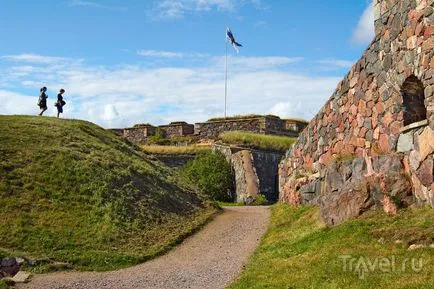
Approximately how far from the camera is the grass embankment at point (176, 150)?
31969mm

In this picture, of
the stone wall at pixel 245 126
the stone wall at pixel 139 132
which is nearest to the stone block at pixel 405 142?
the stone wall at pixel 245 126

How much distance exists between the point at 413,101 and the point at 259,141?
20.4 metres

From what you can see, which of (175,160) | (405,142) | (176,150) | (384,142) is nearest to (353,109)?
(384,142)

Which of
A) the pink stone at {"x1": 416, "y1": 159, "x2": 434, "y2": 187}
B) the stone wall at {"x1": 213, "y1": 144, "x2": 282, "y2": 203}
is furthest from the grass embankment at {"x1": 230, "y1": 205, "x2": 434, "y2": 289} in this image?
the stone wall at {"x1": 213, "y1": 144, "x2": 282, "y2": 203}

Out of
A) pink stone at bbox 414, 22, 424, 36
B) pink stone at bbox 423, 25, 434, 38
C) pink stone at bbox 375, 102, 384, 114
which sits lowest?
pink stone at bbox 375, 102, 384, 114

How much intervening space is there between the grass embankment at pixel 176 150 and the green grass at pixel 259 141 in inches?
65.4

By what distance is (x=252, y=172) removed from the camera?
27.5 m

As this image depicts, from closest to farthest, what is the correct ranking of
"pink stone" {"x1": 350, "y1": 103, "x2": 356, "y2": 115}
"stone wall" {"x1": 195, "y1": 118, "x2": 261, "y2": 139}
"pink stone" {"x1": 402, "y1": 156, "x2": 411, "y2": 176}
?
"pink stone" {"x1": 402, "y1": 156, "x2": 411, "y2": 176} → "pink stone" {"x1": 350, "y1": 103, "x2": 356, "y2": 115} → "stone wall" {"x1": 195, "y1": 118, "x2": 261, "y2": 139}

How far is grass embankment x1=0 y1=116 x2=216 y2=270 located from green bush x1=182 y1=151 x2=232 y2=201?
6.43 m

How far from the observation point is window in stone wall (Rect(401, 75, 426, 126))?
1061 cm

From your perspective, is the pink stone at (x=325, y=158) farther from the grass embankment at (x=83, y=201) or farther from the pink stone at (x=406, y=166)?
the grass embankment at (x=83, y=201)

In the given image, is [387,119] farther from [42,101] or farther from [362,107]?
[42,101]

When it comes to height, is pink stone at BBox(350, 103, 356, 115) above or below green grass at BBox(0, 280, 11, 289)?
above

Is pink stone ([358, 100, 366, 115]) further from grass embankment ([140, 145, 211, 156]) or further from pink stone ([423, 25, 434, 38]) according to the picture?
grass embankment ([140, 145, 211, 156])
